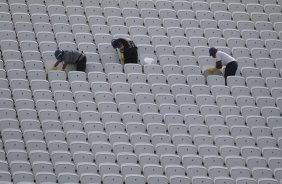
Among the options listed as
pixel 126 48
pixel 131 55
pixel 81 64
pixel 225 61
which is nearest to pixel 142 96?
pixel 131 55

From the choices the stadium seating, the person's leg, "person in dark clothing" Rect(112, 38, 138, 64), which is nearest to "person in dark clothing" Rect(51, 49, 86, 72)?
the stadium seating

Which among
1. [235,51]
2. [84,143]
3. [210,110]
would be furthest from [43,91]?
[235,51]

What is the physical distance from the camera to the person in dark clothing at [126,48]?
53.3 ft

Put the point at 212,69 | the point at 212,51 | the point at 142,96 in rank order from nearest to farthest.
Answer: the point at 142,96
the point at 212,51
the point at 212,69

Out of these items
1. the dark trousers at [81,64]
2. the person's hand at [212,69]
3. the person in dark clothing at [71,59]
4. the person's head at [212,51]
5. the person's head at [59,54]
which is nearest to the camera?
the person's head at [59,54]

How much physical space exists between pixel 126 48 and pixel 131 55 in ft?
0.56

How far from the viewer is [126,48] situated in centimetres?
1628

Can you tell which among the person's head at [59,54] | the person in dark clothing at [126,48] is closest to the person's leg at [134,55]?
the person in dark clothing at [126,48]

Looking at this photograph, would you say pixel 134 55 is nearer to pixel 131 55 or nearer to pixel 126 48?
pixel 131 55

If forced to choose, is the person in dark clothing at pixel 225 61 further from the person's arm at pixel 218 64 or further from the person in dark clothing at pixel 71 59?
the person in dark clothing at pixel 71 59

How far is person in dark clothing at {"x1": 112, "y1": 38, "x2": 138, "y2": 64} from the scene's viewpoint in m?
16.2

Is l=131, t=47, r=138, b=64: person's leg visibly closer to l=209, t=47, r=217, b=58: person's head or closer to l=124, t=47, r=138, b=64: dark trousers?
l=124, t=47, r=138, b=64: dark trousers

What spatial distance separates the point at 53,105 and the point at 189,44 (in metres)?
3.49

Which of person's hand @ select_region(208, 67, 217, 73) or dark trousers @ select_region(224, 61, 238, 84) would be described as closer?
dark trousers @ select_region(224, 61, 238, 84)
